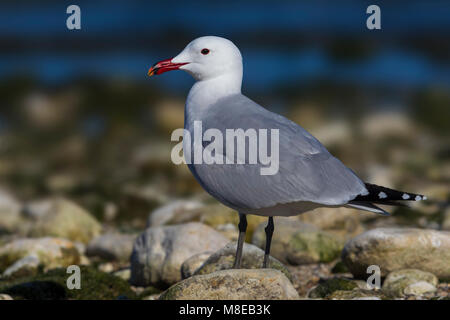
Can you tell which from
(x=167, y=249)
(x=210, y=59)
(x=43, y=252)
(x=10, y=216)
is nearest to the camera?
(x=210, y=59)

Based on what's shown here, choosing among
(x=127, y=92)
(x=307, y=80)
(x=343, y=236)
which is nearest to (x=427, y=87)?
(x=307, y=80)

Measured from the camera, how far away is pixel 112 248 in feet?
28.5

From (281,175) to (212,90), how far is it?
1036 mm

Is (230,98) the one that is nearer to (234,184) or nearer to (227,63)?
(227,63)

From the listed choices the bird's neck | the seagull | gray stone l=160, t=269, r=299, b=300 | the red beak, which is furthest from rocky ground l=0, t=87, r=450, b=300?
the red beak

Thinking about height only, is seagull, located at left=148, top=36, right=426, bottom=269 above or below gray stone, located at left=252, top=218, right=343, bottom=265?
above

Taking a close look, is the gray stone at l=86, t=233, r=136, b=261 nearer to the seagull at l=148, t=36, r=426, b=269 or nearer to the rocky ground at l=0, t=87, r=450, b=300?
the rocky ground at l=0, t=87, r=450, b=300

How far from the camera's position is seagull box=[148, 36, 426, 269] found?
5.16 metres

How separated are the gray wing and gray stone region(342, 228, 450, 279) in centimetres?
152

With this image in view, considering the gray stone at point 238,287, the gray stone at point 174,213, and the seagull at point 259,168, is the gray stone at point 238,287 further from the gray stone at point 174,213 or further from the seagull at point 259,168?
the gray stone at point 174,213

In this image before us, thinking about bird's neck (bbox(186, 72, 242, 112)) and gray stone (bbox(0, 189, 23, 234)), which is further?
gray stone (bbox(0, 189, 23, 234))

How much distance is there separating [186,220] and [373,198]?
4080mm

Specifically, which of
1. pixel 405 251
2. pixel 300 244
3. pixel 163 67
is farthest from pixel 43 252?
pixel 405 251

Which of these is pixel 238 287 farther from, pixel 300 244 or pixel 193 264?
pixel 300 244
